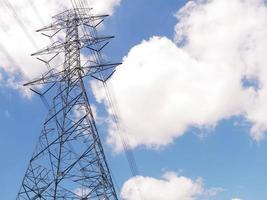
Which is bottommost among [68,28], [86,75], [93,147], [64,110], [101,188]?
[101,188]

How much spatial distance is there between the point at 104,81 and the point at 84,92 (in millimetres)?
2202

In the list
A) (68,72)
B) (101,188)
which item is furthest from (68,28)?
(101,188)

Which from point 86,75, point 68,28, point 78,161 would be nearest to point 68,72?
point 86,75

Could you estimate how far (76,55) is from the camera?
37438mm

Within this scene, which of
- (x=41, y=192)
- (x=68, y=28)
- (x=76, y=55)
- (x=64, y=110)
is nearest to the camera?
(x=41, y=192)

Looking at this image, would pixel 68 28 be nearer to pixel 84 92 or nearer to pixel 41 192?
pixel 84 92

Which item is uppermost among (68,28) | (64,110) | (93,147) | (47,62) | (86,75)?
(68,28)

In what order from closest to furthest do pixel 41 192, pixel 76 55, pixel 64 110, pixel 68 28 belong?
pixel 41 192 < pixel 64 110 < pixel 76 55 < pixel 68 28

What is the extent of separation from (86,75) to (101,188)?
8518 mm

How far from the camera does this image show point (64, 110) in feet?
113

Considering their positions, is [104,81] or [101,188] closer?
[101,188]

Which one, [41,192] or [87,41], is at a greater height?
[87,41]

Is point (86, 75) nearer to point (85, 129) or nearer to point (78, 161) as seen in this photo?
point (85, 129)

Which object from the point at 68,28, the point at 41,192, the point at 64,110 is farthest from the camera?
the point at 68,28
